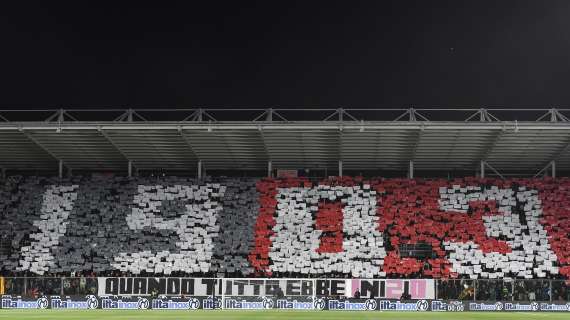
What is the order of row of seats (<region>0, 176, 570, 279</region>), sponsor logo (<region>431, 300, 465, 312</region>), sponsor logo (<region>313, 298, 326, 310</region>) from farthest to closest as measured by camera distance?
row of seats (<region>0, 176, 570, 279</region>) < sponsor logo (<region>313, 298, 326, 310</region>) < sponsor logo (<region>431, 300, 465, 312</region>)

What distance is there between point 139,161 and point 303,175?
34.7 ft

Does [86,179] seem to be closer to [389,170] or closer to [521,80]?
[389,170]

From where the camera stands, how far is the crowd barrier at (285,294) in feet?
134

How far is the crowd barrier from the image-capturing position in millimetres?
40906

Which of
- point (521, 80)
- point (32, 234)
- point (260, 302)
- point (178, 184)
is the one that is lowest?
point (260, 302)

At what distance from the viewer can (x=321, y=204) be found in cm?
4962

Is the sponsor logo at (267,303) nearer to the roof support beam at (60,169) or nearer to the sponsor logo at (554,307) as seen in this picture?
the sponsor logo at (554,307)

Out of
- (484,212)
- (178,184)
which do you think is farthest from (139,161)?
(484,212)

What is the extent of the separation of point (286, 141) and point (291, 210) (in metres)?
4.77

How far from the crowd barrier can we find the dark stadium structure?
0.07 meters

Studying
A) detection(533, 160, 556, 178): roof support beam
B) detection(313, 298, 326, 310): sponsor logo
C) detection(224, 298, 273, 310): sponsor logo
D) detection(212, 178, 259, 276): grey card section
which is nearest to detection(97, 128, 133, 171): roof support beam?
detection(212, 178, 259, 276): grey card section

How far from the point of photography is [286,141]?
47.0 meters

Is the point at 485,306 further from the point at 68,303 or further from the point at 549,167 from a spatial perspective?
the point at 68,303

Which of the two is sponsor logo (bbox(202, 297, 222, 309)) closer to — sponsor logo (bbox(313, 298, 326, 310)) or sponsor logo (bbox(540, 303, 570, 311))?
sponsor logo (bbox(313, 298, 326, 310))
